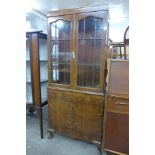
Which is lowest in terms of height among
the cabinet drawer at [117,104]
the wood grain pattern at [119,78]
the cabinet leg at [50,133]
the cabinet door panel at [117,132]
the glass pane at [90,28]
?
the cabinet leg at [50,133]

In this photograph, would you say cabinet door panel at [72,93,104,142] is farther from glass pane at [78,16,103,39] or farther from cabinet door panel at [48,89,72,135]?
glass pane at [78,16,103,39]

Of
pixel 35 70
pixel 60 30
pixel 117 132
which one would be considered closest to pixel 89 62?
pixel 60 30

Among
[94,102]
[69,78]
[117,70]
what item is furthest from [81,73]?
[117,70]

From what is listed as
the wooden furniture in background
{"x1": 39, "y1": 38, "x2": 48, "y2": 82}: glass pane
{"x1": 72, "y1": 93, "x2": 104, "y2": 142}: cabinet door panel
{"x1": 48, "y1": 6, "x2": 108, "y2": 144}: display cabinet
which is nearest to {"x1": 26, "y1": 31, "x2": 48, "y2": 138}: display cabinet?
{"x1": 39, "y1": 38, "x2": 48, "y2": 82}: glass pane

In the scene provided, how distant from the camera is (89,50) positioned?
2.20m

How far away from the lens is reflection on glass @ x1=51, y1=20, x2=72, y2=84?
Result: 91.0 inches

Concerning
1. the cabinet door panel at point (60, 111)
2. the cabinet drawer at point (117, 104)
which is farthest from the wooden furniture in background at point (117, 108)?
the cabinet door panel at point (60, 111)

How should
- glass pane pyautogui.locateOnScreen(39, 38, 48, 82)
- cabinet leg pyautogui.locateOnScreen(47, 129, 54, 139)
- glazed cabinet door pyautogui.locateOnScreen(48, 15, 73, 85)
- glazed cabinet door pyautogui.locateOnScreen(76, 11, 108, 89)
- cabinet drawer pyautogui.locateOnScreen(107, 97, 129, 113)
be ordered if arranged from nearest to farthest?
cabinet drawer pyautogui.locateOnScreen(107, 97, 129, 113) < glazed cabinet door pyautogui.locateOnScreen(76, 11, 108, 89) < glazed cabinet door pyautogui.locateOnScreen(48, 15, 73, 85) < cabinet leg pyautogui.locateOnScreen(47, 129, 54, 139) < glass pane pyautogui.locateOnScreen(39, 38, 48, 82)

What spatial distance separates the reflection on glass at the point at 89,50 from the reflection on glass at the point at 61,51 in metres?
0.18

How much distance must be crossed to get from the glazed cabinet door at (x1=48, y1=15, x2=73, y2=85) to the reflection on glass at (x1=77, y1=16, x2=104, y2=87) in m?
0.15

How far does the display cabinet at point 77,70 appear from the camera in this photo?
2.11 meters

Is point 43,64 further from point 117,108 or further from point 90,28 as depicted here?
point 117,108

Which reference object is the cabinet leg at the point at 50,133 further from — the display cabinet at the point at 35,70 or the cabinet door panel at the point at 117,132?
the cabinet door panel at the point at 117,132
